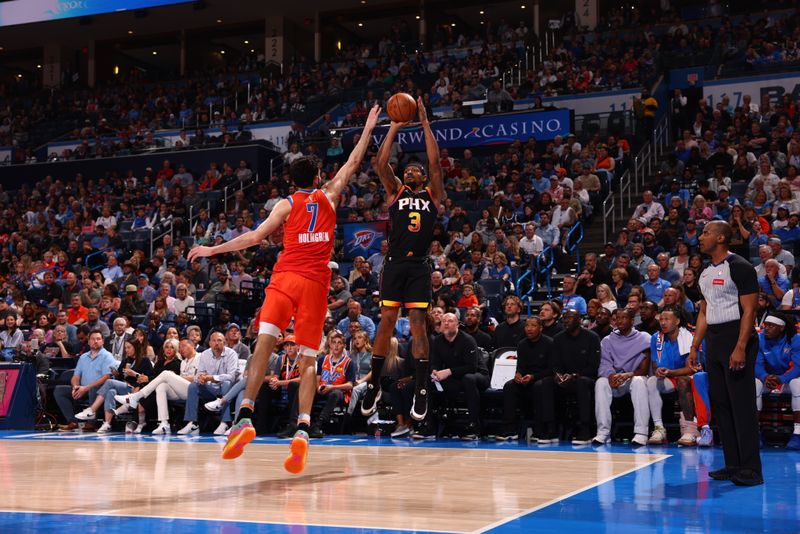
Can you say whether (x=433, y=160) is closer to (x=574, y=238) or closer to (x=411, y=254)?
(x=411, y=254)

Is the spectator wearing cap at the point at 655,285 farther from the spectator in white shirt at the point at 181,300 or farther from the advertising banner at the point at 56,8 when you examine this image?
the advertising banner at the point at 56,8

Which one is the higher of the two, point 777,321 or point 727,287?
point 727,287

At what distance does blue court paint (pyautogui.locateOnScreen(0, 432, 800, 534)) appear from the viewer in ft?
15.6

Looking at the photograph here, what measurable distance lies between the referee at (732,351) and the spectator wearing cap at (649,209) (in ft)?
27.7

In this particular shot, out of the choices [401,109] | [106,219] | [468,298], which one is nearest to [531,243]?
[468,298]

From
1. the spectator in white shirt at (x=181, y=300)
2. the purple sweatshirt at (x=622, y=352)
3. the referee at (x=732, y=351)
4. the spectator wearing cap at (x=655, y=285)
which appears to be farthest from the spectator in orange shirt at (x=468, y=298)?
the referee at (x=732, y=351)

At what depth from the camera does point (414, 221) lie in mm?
8039

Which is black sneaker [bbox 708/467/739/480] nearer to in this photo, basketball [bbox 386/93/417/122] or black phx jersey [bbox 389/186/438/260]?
black phx jersey [bbox 389/186/438/260]

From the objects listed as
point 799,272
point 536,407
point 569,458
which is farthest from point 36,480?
point 799,272

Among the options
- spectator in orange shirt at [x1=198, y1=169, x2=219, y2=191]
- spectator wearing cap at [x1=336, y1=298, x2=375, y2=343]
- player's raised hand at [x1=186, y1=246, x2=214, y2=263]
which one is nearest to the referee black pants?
player's raised hand at [x1=186, y1=246, x2=214, y2=263]

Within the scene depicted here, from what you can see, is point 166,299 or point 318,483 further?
point 166,299

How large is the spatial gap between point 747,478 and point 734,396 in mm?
566

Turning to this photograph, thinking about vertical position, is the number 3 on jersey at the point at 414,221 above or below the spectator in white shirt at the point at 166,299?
above

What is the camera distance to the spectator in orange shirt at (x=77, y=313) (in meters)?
15.7
